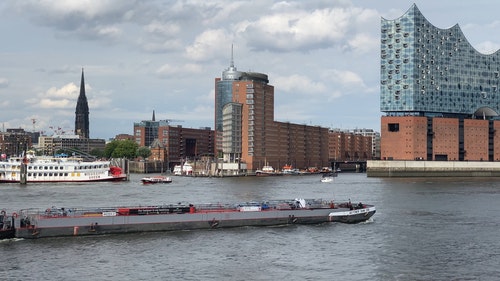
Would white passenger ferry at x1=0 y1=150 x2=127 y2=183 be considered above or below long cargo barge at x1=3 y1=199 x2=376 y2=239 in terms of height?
above

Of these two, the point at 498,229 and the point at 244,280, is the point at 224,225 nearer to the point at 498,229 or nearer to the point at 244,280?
the point at 244,280

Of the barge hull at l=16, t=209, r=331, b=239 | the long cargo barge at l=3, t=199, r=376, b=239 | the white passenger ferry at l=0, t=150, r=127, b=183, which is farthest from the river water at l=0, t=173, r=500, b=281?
the white passenger ferry at l=0, t=150, r=127, b=183

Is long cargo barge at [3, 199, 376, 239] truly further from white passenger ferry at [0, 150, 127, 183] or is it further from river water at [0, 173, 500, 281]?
white passenger ferry at [0, 150, 127, 183]

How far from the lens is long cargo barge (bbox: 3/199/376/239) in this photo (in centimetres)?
6006

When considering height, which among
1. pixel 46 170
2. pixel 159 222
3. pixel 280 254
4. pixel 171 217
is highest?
pixel 46 170

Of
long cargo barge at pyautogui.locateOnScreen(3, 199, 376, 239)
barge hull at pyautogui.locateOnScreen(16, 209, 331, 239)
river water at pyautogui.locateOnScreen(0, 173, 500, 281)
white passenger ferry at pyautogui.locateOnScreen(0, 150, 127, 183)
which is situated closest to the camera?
river water at pyautogui.locateOnScreen(0, 173, 500, 281)

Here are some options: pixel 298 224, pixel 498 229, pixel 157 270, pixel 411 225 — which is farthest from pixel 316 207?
pixel 157 270

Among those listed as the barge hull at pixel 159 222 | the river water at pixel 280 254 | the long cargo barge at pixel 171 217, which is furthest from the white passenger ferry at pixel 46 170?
the river water at pixel 280 254

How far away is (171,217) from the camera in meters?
65.0

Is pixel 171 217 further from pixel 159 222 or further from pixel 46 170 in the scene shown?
pixel 46 170

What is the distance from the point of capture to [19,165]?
151 m

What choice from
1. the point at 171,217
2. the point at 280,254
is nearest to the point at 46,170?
the point at 171,217

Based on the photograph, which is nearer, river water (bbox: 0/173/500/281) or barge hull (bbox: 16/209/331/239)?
river water (bbox: 0/173/500/281)

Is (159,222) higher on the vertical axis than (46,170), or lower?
lower
